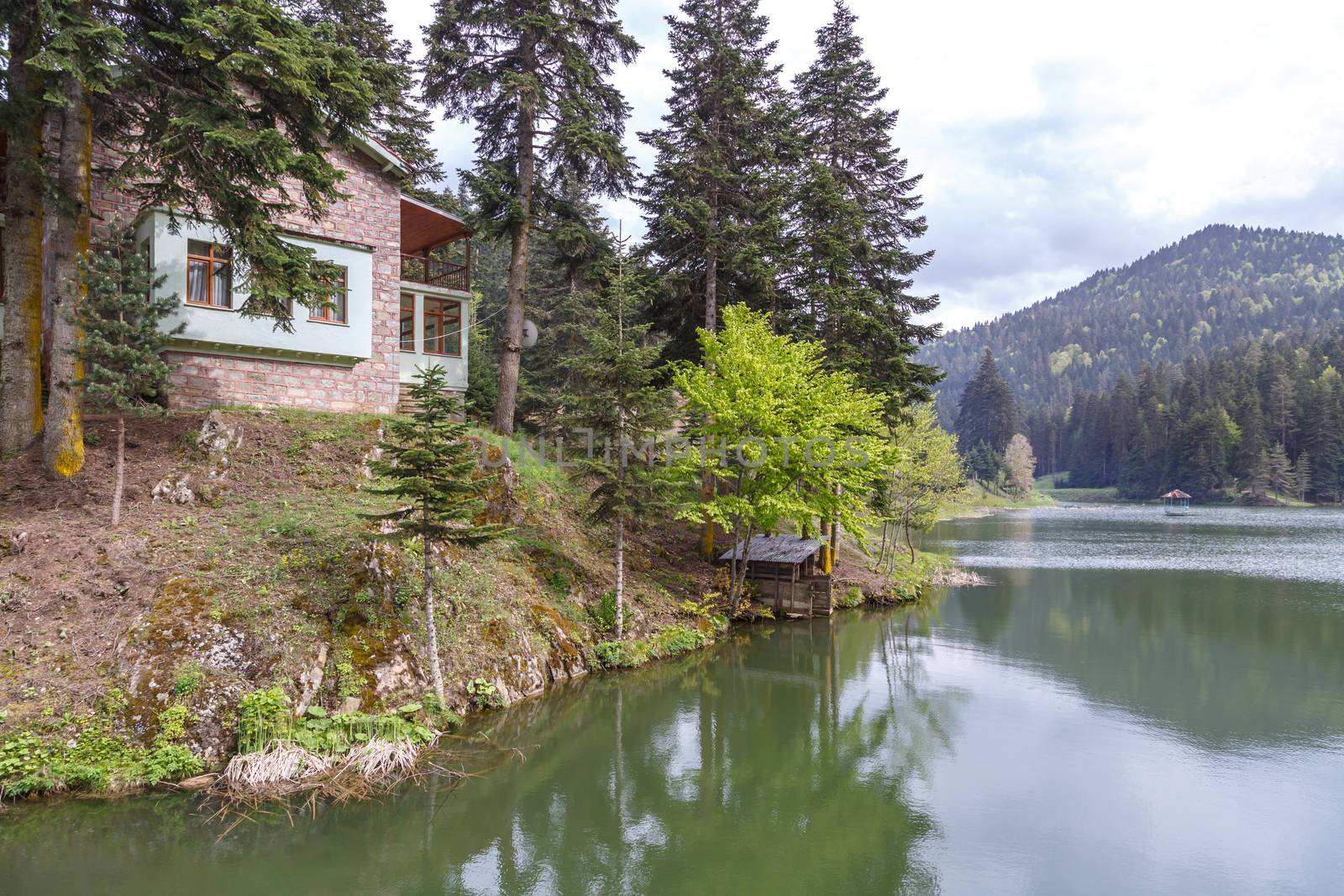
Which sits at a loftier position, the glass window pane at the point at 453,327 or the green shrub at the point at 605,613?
the glass window pane at the point at 453,327

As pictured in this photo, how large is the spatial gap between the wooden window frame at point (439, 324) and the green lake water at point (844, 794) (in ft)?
43.2

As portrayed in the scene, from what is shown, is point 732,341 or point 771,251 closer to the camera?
point 732,341

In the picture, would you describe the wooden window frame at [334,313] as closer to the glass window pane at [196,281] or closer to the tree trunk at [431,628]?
the glass window pane at [196,281]

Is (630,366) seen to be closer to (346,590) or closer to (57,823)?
(346,590)

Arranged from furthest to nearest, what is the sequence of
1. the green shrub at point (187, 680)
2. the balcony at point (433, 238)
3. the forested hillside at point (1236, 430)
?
the forested hillside at point (1236, 430) → the balcony at point (433, 238) → the green shrub at point (187, 680)

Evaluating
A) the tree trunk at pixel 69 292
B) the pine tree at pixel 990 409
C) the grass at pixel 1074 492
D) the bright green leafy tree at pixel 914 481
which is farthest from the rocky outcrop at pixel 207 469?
the grass at pixel 1074 492

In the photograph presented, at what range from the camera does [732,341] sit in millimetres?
21328

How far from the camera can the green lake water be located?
9133mm

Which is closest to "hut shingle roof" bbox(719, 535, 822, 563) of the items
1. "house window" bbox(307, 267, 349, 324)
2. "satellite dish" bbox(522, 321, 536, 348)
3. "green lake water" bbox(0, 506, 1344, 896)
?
"green lake water" bbox(0, 506, 1344, 896)

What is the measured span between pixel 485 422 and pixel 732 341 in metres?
11.1

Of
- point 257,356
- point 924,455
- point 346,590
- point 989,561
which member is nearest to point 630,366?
point 346,590

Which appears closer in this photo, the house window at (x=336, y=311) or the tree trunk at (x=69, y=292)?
the tree trunk at (x=69, y=292)

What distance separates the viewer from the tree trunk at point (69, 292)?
13836mm

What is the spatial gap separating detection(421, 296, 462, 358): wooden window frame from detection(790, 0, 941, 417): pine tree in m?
11.7
